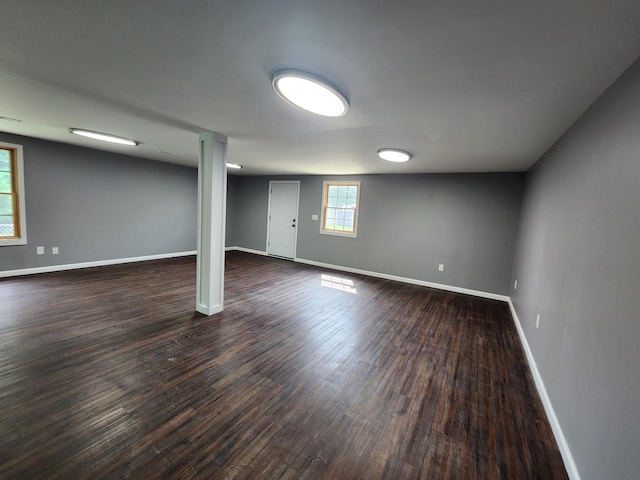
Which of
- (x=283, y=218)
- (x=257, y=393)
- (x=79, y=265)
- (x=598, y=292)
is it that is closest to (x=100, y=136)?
(x=79, y=265)

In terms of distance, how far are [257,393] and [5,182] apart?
5.29 metres

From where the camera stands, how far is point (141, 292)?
3.96 m

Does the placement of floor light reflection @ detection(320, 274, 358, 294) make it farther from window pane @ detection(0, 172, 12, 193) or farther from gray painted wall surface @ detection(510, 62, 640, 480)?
window pane @ detection(0, 172, 12, 193)

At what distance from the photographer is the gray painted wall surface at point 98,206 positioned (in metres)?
4.37

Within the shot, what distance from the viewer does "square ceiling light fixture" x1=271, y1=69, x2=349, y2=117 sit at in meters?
1.59

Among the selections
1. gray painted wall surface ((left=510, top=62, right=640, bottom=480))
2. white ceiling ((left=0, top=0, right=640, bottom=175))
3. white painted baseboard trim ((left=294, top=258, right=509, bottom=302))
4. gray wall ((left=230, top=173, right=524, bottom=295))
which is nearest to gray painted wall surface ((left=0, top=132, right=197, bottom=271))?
white ceiling ((left=0, top=0, right=640, bottom=175))

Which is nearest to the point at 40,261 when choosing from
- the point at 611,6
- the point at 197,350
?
the point at 197,350

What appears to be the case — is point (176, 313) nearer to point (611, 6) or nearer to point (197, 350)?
point (197, 350)

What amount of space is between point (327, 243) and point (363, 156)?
9.32 feet

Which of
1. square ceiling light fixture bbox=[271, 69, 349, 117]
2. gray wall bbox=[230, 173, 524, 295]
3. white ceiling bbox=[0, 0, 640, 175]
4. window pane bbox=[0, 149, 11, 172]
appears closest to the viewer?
white ceiling bbox=[0, 0, 640, 175]

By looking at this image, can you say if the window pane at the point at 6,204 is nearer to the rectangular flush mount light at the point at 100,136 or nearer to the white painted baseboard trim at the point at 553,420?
the rectangular flush mount light at the point at 100,136

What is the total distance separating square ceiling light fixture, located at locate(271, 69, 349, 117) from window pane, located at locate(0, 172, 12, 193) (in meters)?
5.11

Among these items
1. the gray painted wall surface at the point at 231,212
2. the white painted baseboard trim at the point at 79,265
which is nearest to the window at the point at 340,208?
the gray painted wall surface at the point at 231,212

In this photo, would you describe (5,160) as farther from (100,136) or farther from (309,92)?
(309,92)
